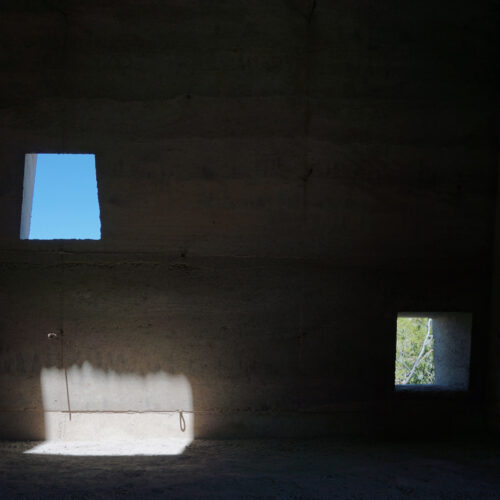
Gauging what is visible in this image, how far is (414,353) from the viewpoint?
2328 centimetres

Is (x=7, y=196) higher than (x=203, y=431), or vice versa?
(x=7, y=196)

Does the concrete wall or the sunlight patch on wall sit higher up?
the concrete wall

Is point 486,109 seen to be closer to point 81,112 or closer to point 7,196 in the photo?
point 81,112

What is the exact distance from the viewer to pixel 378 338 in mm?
5297

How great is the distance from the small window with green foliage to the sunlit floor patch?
726 inches

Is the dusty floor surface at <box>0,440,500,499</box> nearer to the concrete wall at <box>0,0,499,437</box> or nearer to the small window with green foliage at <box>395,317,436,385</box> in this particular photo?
the concrete wall at <box>0,0,499,437</box>

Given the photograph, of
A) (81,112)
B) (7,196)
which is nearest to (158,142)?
(81,112)

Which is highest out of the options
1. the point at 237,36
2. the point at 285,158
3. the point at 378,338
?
the point at 237,36

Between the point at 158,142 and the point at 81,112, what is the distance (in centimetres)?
98

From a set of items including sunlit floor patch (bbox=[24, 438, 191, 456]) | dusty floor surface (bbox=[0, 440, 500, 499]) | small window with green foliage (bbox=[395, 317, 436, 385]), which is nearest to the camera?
dusty floor surface (bbox=[0, 440, 500, 499])

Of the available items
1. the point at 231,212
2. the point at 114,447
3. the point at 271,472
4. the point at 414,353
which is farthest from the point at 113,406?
the point at 414,353

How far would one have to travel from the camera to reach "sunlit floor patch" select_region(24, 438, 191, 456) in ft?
15.8

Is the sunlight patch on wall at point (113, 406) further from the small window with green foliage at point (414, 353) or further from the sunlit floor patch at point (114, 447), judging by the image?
the small window with green foliage at point (414, 353)

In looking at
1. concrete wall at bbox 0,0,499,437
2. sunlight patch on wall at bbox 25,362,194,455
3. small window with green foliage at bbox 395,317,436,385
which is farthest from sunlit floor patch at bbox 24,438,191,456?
small window with green foliage at bbox 395,317,436,385
